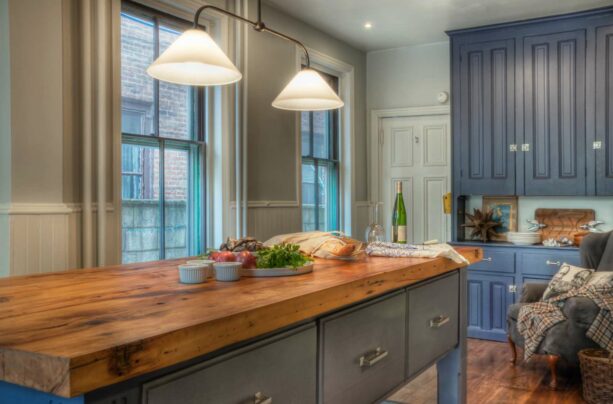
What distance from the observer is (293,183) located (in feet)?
15.5

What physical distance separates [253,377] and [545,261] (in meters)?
3.99

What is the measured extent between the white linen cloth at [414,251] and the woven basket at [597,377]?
4.55ft

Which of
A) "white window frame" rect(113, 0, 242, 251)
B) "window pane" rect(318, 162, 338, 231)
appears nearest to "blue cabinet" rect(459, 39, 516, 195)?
"window pane" rect(318, 162, 338, 231)

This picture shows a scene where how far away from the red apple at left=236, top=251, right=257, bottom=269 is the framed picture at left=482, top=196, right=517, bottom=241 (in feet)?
13.0

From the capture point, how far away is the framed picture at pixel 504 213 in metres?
5.18

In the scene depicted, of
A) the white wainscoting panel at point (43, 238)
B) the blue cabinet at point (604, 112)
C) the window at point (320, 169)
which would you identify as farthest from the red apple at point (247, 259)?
the blue cabinet at point (604, 112)

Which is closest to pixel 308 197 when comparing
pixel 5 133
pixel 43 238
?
pixel 43 238

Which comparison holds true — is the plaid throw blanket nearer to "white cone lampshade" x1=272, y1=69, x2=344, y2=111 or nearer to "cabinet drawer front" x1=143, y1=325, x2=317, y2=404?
"white cone lampshade" x1=272, y1=69, x2=344, y2=111

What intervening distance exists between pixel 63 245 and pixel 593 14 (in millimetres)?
4307

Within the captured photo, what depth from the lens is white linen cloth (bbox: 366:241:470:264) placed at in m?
2.20

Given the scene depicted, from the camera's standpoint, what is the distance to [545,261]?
4.62 meters

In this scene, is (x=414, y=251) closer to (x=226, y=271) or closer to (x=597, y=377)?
(x=226, y=271)

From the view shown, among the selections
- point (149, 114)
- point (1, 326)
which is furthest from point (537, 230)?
point (1, 326)

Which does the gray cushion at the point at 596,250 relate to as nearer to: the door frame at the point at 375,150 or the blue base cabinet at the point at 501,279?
the blue base cabinet at the point at 501,279
